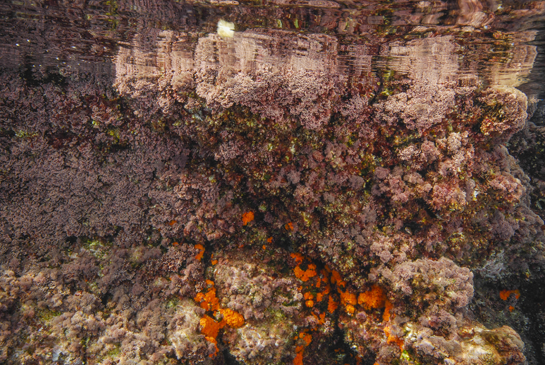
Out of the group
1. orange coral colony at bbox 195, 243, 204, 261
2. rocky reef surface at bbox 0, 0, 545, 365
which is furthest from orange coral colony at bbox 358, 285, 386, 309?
orange coral colony at bbox 195, 243, 204, 261

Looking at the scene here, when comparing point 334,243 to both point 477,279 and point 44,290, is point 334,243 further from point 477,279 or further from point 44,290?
point 44,290

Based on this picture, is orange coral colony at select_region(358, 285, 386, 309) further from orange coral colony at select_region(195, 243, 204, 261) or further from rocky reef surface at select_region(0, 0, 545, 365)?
orange coral colony at select_region(195, 243, 204, 261)

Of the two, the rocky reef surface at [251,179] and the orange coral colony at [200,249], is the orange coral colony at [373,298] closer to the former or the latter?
the rocky reef surface at [251,179]

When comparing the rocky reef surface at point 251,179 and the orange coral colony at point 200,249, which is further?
the orange coral colony at point 200,249

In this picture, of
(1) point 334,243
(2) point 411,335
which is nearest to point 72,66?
(1) point 334,243

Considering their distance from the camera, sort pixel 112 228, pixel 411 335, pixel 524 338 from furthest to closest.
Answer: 1. pixel 524 338
2. pixel 112 228
3. pixel 411 335

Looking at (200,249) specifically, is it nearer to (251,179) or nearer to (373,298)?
(251,179)

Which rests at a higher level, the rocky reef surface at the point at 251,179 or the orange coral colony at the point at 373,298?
the rocky reef surface at the point at 251,179

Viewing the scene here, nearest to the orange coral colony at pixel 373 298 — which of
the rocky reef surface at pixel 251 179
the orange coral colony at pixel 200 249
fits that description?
the rocky reef surface at pixel 251 179
